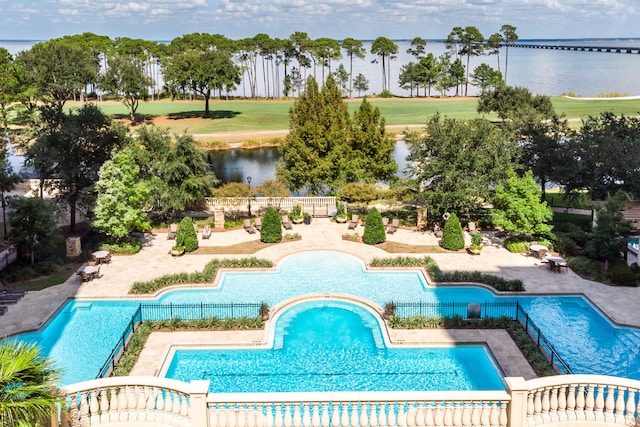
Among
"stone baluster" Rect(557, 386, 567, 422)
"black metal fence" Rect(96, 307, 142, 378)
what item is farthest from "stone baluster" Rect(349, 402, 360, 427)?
"black metal fence" Rect(96, 307, 142, 378)

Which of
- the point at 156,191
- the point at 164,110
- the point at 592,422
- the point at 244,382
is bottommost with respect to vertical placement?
the point at 244,382

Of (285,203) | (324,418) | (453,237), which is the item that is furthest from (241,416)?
(285,203)

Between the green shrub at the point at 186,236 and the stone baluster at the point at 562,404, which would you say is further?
the green shrub at the point at 186,236

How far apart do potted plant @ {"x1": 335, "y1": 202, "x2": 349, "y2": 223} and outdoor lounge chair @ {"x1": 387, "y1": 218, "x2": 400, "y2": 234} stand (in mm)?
3085

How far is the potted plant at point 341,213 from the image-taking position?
38656 millimetres

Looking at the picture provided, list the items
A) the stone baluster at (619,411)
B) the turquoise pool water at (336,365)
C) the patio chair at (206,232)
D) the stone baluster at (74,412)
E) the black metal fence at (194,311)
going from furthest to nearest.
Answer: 1. the patio chair at (206,232)
2. the black metal fence at (194,311)
3. the turquoise pool water at (336,365)
4. the stone baluster at (619,411)
5. the stone baluster at (74,412)

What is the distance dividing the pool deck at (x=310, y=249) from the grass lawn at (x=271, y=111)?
171 ft

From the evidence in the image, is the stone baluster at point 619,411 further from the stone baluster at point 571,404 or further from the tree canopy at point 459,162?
the tree canopy at point 459,162

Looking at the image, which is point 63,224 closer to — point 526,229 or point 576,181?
point 526,229

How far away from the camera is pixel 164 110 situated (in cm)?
10556

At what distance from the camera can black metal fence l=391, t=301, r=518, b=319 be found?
25.2m

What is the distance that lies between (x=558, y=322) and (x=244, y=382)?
13633 mm

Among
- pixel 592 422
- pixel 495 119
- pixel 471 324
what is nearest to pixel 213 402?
pixel 592 422

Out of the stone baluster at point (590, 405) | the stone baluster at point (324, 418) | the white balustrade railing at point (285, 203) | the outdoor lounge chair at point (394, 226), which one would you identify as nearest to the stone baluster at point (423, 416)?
the stone baluster at point (324, 418)
